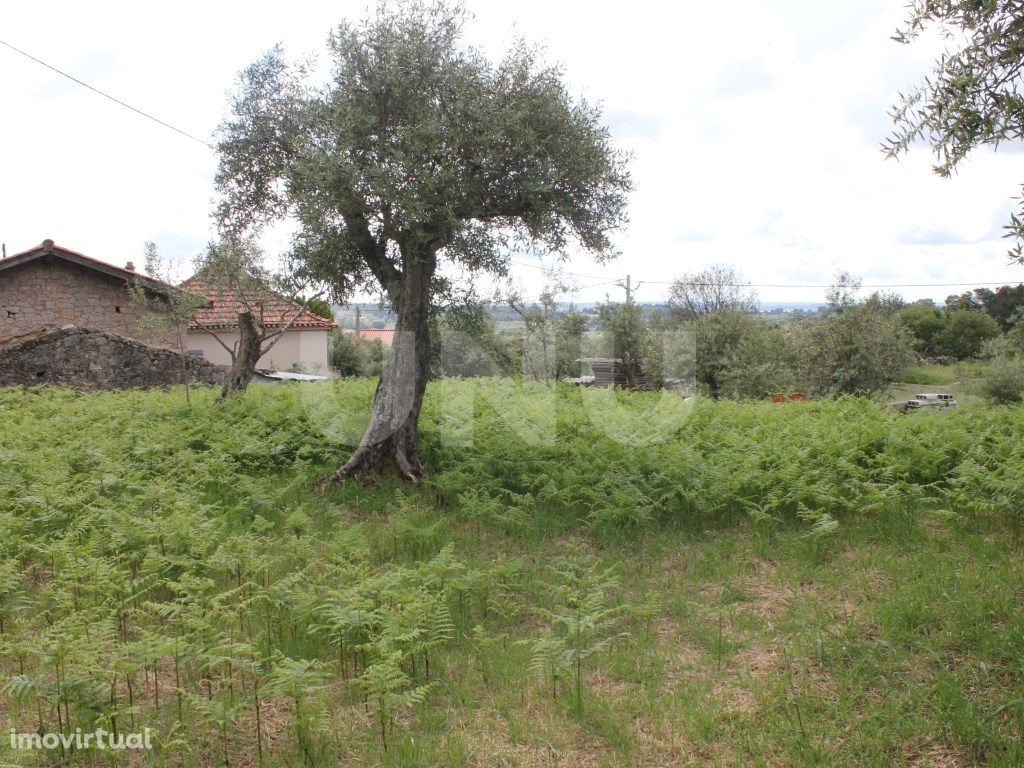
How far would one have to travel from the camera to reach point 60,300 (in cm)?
2311

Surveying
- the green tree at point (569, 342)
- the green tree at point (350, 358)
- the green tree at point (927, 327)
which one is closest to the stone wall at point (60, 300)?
the green tree at point (350, 358)

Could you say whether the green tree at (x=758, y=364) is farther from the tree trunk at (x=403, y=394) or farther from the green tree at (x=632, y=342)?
the tree trunk at (x=403, y=394)

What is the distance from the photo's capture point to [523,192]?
32.9 ft

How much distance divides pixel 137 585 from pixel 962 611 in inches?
272

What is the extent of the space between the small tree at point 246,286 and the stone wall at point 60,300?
29.6 feet

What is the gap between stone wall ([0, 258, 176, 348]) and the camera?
22.3 meters

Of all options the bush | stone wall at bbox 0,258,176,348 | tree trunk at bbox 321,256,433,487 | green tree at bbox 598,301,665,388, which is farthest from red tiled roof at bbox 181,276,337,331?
the bush

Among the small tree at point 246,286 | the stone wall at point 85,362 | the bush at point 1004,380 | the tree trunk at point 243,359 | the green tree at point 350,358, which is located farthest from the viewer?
the green tree at point 350,358

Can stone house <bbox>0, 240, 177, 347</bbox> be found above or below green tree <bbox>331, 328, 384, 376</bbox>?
above

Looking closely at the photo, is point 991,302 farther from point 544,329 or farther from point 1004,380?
point 544,329

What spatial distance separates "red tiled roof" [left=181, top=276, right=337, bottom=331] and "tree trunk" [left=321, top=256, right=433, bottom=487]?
341 centimetres

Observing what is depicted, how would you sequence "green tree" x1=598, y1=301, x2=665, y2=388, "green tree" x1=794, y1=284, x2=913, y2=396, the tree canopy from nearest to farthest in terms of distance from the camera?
the tree canopy
"green tree" x1=794, y1=284, x2=913, y2=396
"green tree" x1=598, y1=301, x2=665, y2=388

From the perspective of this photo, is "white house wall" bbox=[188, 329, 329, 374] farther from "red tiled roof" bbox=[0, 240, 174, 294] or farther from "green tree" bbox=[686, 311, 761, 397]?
"green tree" bbox=[686, 311, 761, 397]

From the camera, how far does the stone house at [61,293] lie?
22203 millimetres
